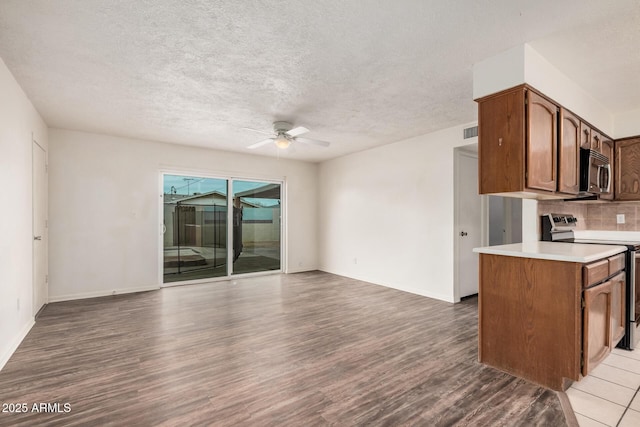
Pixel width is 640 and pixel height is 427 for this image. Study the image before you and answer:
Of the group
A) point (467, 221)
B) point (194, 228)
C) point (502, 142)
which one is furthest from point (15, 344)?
point (467, 221)

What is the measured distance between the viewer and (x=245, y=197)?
626cm

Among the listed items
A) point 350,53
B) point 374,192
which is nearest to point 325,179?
point 374,192

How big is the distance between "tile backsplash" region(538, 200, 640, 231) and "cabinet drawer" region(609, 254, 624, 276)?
89cm

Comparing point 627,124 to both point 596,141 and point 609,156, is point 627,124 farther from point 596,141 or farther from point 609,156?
point 596,141

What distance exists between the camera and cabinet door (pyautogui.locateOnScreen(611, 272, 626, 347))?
248 cm

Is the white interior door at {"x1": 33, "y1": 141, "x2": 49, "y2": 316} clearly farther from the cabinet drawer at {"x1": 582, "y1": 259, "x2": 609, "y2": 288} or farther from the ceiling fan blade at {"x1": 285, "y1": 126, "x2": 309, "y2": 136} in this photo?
the cabinet drawer at {"x1": 582, "y1": 259, "x2": 609, "y2": 288}

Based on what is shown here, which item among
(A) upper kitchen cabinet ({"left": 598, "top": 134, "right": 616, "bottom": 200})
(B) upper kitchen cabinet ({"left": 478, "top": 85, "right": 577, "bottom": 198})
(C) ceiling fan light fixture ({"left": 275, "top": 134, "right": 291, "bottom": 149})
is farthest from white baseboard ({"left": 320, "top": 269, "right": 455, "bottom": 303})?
(C) ceiling fan light fixture ({"left": 275, "top": 134, "right": 291, "bottom": 149})

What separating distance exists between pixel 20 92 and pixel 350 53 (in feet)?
10.9

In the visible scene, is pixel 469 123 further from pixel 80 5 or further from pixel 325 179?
pixel 80 5

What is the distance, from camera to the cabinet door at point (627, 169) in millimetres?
3473

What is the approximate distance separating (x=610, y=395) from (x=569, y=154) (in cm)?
192

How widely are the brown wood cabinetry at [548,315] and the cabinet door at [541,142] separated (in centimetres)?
67

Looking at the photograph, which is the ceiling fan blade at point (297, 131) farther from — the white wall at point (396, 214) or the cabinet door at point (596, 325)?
the cabinet door at point (596, 325)

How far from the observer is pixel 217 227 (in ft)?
19.5
